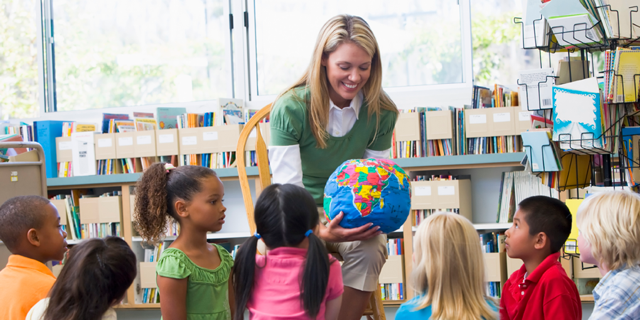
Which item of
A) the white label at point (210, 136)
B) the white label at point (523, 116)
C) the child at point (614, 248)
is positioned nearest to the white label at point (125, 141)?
the white label at point (210, 136)

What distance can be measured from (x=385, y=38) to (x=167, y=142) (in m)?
1.64

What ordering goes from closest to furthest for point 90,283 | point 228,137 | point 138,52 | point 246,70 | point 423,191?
point 90,283
point 423,191
point 228,137
point 246,70
point 138,52

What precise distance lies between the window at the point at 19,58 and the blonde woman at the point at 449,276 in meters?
4.30

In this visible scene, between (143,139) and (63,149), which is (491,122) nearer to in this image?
(143,139)

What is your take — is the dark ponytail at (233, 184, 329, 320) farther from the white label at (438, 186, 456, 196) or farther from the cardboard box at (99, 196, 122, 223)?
the cardboard box at (99, 196, 122, 223)

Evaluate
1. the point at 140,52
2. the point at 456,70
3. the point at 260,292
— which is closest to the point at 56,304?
the point at 260,292

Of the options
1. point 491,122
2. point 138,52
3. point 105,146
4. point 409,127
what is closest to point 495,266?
point 491,122

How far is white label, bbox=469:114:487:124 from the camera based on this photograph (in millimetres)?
3354

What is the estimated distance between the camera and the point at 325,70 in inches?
77.7

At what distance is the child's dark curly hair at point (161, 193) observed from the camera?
175cm

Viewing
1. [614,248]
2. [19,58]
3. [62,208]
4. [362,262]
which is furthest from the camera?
[19,58]

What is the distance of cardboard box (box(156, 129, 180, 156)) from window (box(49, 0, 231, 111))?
691 millimetres

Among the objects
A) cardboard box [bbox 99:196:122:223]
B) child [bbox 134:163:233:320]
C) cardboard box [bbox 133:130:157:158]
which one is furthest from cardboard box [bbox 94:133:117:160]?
child [bbox 134:163:233:320]

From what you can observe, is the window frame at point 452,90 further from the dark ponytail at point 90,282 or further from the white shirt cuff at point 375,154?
the dark ponytail at point 90,282
